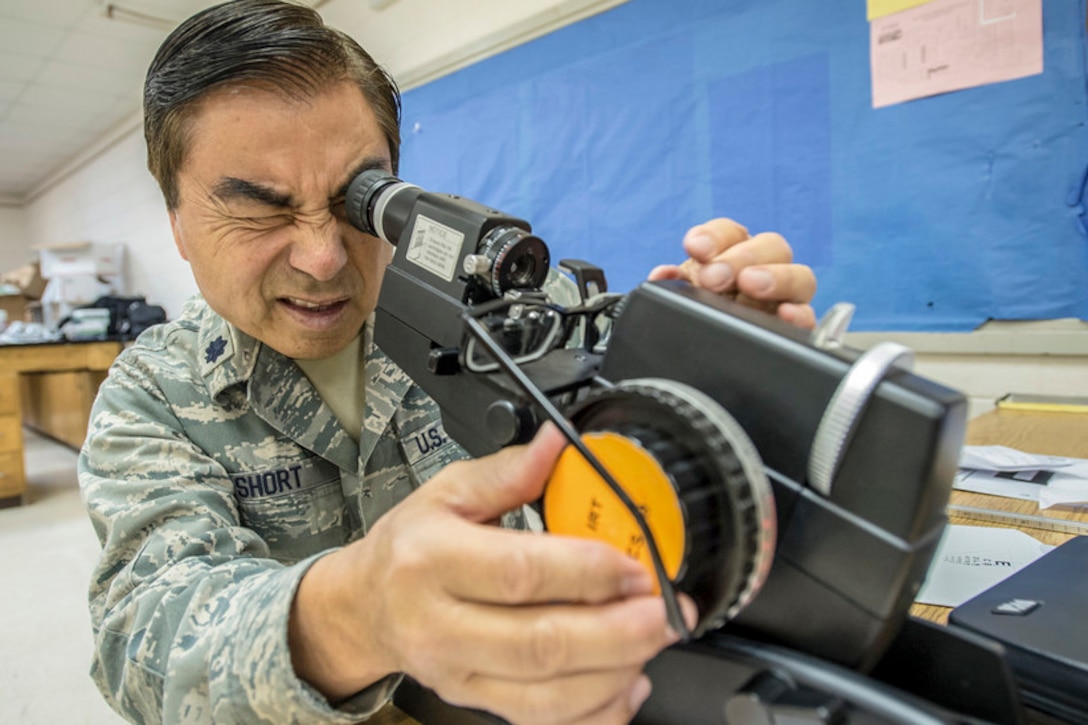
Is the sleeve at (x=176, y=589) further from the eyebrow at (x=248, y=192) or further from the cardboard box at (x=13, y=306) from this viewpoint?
the cardboard box at (x=13, y=306)

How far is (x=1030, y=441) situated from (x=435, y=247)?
3.48 feet

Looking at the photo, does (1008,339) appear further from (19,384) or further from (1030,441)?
(19,384)

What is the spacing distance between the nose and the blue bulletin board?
45.3 inches

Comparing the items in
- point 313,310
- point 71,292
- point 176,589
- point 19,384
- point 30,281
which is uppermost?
point 30,281

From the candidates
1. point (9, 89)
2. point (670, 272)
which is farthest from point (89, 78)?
point (670, 272)

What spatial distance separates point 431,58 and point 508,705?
2.49 meters

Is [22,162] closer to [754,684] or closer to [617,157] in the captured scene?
[617,157]

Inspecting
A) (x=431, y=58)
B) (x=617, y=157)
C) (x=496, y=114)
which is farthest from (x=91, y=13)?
(x=617, y=157)

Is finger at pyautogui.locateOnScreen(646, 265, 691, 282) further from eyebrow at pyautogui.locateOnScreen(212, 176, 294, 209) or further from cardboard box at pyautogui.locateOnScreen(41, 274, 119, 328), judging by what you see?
cardboard box at pyautogui.locateOnScreen(41, 274, 119, 328)

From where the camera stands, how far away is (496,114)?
7.27 ft

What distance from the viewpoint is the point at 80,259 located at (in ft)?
17.4

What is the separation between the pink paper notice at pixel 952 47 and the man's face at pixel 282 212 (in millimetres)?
1123

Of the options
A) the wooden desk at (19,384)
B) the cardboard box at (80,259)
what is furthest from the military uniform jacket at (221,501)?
the cardboard box at (80,259)

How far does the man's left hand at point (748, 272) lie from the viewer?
560 mm
